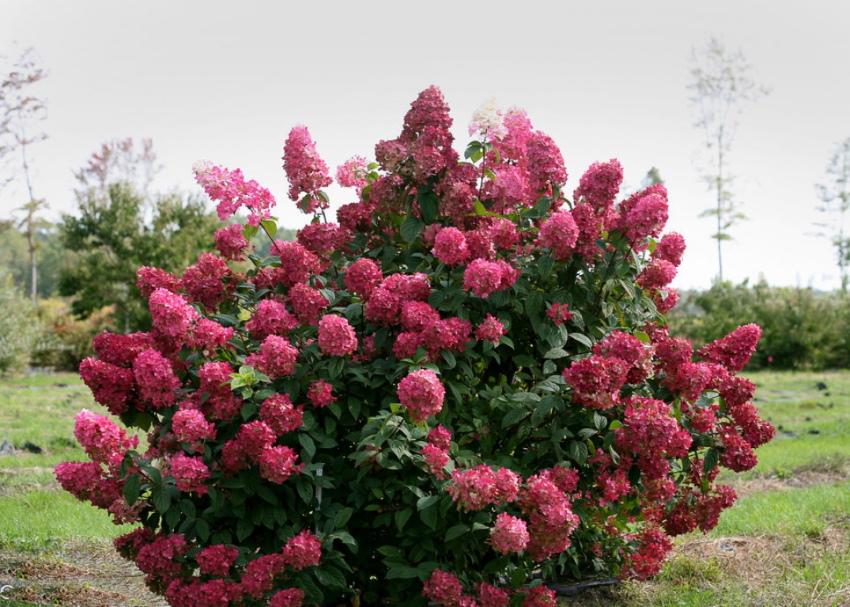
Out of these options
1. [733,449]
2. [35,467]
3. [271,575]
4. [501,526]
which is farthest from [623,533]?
[35,467]

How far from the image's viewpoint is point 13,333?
2086 cm

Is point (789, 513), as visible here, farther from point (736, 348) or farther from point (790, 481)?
point (736, 348)

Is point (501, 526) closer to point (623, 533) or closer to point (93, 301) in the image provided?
point (623, 533)

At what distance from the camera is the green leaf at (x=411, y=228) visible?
164 inches

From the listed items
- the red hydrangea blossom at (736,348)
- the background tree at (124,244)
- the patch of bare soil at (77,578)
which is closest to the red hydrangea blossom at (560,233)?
the red hydrangea blossom at (736,348)

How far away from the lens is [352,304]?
160 inches

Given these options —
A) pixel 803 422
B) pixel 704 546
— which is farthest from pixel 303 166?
pixel 803 422

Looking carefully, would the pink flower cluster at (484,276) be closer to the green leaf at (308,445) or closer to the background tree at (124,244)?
the green leaf at (308,445)

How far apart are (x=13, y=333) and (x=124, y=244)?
6886 mm

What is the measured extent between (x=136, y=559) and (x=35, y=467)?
5915 mm

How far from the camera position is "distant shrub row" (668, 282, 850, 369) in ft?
79.4

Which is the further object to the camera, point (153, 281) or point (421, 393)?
point (153, 281)

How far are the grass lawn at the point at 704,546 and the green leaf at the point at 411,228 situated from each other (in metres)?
2.04

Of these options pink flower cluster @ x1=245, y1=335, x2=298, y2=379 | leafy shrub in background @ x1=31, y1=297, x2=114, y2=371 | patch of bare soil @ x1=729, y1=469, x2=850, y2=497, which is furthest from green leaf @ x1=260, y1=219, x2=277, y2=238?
leafy shrub in background @ x1=31, y1=297, x2=114, y2=371
